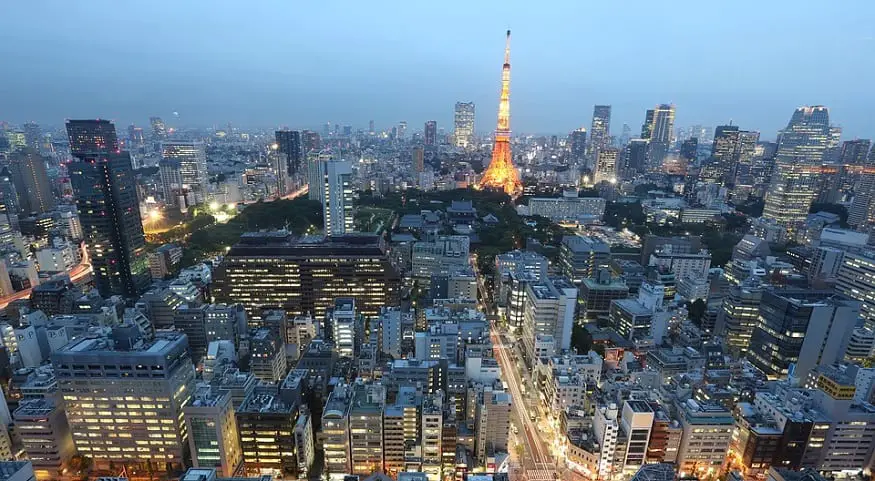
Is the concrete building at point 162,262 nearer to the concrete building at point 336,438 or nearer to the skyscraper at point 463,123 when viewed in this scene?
the concrete building at point 336,438

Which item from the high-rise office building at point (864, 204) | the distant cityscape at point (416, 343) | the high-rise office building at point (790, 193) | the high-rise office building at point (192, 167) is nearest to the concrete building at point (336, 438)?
the distant cityscape at point (416, 343)

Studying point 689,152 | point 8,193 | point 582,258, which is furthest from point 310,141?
point 689,152

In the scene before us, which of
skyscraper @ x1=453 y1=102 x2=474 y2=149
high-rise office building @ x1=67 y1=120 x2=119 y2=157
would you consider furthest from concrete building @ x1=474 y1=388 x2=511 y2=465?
skyscraper @ x1=453 y1=102 x2=474 y2=149

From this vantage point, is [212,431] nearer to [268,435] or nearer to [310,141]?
[268,435]

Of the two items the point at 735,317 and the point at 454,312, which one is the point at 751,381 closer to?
the point at 735,317

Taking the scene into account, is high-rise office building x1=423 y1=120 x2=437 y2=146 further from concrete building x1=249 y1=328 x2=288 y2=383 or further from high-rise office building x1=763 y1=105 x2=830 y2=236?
concrete building x1=249 y1=328 x2=288 y2=383

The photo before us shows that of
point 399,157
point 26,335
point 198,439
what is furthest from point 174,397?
point 399,157
